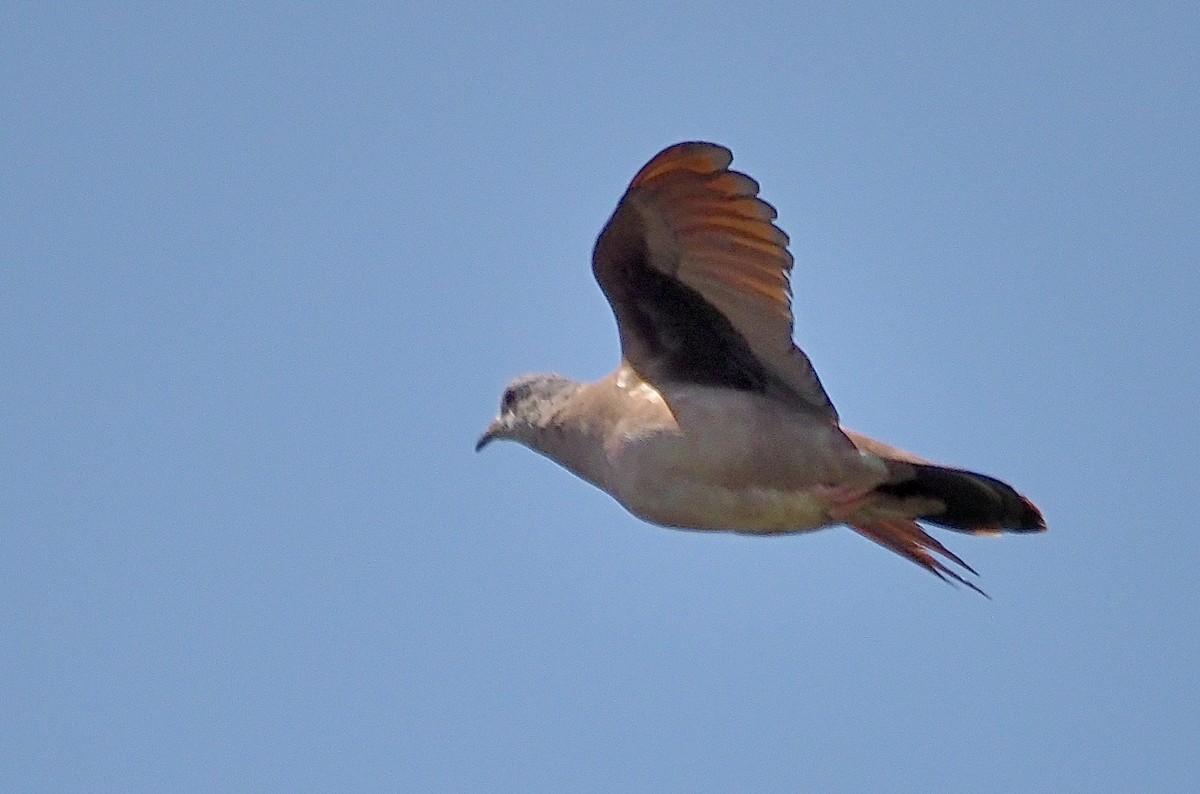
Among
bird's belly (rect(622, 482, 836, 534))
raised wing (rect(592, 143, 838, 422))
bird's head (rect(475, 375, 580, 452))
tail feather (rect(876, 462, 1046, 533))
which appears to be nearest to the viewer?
raised wing (rect(592, 143, 838, 422))

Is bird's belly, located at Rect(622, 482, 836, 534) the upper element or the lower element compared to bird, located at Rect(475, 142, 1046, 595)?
lower

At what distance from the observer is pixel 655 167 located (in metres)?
8.29

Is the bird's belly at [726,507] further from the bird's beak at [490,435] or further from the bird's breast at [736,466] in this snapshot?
the bird's beak at [490,435]

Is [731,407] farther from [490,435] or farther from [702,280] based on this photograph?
[490,435]

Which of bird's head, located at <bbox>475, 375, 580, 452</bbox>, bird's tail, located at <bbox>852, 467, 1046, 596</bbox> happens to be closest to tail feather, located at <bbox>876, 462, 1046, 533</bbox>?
bird's tail, located at <bbox>852, 467, 1046, 596</bbox>

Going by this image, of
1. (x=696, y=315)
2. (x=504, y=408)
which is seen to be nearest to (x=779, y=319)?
(x=696, y=315)

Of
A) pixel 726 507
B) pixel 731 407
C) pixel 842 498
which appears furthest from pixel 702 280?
pixel 842 498

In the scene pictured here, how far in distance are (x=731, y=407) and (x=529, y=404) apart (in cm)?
174

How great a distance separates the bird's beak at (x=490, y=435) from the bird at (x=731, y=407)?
1638 mm

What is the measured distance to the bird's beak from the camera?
10.5 m

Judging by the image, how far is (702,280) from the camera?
855cm

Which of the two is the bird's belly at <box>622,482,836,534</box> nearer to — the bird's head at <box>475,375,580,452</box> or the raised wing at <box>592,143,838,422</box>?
the raised wing at <box>592,143,838,422</box>

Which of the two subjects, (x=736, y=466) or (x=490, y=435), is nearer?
(x=736, y=466)

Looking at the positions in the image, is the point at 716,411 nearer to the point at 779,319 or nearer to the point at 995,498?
the point at 779,319
